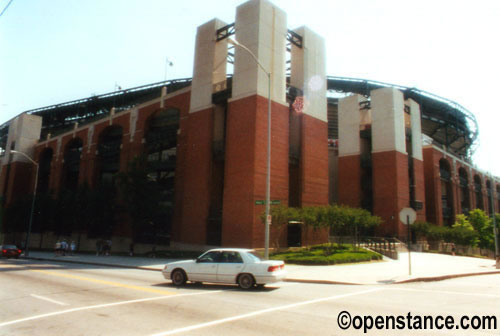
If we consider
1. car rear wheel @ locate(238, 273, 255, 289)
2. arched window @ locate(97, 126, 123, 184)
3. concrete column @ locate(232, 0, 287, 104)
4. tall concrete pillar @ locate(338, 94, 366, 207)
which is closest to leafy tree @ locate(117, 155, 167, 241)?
concrete column @ locate(232, 0, 287, 104)

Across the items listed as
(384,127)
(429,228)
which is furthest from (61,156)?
(429,228)

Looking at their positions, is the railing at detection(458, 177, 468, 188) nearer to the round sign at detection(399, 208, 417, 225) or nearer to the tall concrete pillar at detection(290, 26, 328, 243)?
the tall concrete pillar at detection(290, 26, 328, 243)

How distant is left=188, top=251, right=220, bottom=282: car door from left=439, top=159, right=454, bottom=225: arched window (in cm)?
5524

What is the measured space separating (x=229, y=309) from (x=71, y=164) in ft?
185

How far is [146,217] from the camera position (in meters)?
35.9

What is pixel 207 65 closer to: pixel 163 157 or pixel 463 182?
pixel 163 157

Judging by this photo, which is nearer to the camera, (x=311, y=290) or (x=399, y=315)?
(x=399, y=315)

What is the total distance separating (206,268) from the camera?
13.3 meters

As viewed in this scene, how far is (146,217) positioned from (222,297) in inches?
1057

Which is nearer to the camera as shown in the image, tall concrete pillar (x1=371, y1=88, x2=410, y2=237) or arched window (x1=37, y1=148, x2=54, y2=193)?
tall concrete pillar (x1=371, y1=88, x2=410, y2=237)

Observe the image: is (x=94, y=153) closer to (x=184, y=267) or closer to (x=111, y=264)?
(x=111, y=264)

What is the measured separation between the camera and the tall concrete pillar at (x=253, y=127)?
2862 cm

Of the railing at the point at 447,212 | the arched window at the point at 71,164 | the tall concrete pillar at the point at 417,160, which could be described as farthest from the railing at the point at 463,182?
the arched window at the point at 71,164

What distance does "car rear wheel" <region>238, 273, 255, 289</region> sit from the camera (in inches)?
497
